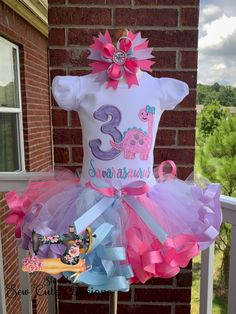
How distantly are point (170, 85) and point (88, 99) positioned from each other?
27 cm

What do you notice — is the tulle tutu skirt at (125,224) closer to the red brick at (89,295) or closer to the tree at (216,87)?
the red brick at (89,295)

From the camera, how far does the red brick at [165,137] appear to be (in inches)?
62.6

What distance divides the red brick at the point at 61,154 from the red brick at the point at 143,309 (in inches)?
31.4

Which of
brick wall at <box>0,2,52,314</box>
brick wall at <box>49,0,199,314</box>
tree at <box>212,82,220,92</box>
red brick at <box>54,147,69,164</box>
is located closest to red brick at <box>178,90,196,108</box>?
brick wall at <box>49,0,199,314</box>

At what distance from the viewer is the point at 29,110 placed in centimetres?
391

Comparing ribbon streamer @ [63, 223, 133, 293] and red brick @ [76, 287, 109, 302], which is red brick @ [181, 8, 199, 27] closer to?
ribbon streamer @ [63, 223, 133, 293]

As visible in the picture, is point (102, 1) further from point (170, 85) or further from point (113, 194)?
point (113, 194)

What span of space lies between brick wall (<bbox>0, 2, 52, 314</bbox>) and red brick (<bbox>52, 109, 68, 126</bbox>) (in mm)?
1398

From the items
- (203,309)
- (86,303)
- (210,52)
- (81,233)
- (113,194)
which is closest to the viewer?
(81,233)

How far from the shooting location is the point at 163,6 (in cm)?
152

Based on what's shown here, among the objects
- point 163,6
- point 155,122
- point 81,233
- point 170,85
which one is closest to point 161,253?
point 81,233

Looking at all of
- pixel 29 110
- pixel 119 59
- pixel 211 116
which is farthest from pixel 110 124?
pixel 211 116

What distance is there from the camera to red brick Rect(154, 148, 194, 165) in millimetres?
1602

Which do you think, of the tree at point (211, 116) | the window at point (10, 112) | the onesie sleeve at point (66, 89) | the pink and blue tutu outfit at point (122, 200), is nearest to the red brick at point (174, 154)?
the pink and blue tutu outfit at point (122, 200)
